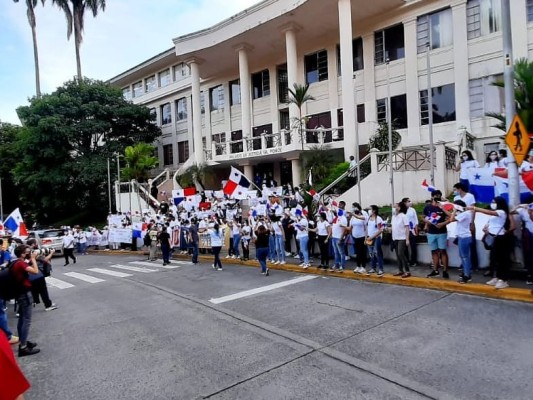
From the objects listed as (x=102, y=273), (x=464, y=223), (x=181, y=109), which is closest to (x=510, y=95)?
(x=464, y=223)

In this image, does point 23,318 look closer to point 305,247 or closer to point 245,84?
point 305,247

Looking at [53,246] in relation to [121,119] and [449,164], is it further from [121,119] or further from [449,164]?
[449,164]

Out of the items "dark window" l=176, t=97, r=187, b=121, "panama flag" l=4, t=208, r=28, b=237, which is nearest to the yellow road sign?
"panama flag" l=4, t=208, r=28, b=237

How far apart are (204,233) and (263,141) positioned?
8.73m

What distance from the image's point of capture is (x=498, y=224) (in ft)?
26.3

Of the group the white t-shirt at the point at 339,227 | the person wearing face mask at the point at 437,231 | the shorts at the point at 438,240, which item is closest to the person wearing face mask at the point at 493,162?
the person wearing face mask at the point at 437,231

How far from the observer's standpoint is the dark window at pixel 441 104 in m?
20.7

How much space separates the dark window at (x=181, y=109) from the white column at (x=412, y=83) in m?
21.9

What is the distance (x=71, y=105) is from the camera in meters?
34.2

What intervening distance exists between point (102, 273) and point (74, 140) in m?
22.7

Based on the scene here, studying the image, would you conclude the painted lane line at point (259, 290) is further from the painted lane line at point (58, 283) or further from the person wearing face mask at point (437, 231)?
the painted lane line at point (58, 283)

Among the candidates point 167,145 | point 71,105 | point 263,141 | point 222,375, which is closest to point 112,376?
point 222,375

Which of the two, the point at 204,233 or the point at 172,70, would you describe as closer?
the point at 204,233

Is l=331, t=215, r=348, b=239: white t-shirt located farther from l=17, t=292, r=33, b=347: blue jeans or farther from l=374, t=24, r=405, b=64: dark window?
l=374, t=24, r=405, b=64: dark window
